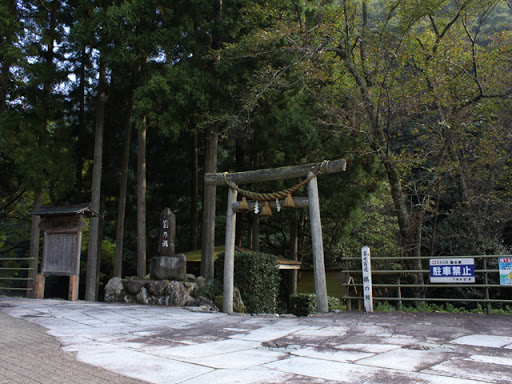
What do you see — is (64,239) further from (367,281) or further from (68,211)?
(367,281)

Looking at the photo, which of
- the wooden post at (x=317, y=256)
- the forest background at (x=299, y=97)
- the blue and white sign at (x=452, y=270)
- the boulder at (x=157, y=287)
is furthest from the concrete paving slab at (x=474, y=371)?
the boulder at (x=157, y=287)

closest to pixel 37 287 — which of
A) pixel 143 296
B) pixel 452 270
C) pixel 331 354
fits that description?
pixel 143 296

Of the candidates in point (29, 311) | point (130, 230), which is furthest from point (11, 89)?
point (29, 311)

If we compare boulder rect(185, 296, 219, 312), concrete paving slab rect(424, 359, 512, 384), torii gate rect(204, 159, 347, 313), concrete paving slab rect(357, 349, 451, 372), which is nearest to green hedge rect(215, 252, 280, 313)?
boulder rect(185, 296, 219, 312)

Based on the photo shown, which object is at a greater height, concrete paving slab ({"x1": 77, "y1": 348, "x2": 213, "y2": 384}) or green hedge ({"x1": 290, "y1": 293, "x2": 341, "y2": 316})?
concrete paving slab ({"x1": 77, "y1": 348, "x2": 213, "y2": 384})

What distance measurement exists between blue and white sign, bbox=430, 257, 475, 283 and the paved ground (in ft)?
2.00

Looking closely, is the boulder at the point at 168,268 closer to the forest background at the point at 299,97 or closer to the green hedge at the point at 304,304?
the forest background at the point at 299,97

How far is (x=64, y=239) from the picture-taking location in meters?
9.95

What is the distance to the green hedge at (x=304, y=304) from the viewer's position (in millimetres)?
12844

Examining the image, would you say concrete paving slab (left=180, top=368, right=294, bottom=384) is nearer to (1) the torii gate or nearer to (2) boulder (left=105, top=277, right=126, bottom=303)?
(1) the torii gate

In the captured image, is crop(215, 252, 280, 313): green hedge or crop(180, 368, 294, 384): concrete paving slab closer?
crop(180, 368, 294, 384): concrete paving slab

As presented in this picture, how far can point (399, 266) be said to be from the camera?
12.7 metres

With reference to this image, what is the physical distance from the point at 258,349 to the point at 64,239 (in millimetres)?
7228

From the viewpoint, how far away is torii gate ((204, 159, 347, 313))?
7680 mm
